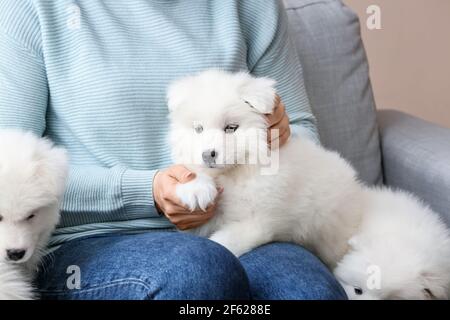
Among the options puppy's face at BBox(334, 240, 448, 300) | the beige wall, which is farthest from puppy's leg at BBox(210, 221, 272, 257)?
the beige wall

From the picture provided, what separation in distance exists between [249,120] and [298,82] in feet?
1.34

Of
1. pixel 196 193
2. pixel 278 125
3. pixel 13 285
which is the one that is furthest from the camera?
pixel 278 125

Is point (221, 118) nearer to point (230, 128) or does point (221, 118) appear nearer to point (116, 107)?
point (230, 128)

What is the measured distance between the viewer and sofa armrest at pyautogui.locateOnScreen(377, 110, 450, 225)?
4.90 ft

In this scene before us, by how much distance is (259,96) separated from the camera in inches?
45.5

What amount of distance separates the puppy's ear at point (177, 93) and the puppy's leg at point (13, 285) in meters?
0.46

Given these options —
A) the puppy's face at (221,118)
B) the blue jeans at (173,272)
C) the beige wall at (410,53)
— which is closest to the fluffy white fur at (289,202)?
the puppy's face at (221,118)

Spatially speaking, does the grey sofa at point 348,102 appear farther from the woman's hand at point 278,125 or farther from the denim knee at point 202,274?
the denim knee at point 202,274

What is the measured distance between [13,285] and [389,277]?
0.80 metres

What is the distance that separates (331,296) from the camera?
39.7 inches

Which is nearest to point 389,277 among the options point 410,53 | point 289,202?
point 289,202

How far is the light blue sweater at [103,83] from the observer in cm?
122
